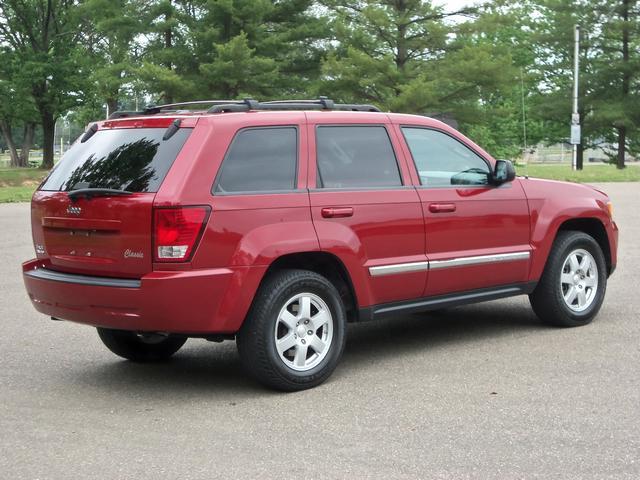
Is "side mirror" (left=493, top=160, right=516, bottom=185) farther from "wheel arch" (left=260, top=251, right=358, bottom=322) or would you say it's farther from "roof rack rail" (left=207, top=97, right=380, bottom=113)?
"wheel arch" (left=260, top=251, right=358, bottom=322)


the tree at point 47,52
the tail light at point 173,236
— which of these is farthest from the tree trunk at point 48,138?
the tail light at point 173,236

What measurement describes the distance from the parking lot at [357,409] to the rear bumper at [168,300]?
484mm

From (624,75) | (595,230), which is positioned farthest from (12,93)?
(595,230)

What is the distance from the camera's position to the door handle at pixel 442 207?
6816 millimetres

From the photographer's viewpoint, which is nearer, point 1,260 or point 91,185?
point 91,185

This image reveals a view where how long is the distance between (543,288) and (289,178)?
259 centimetres

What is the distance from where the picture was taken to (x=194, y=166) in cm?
573

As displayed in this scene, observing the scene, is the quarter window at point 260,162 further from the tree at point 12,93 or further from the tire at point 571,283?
the tree at point 12,93

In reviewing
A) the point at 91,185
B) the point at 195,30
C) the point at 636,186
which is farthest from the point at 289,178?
the point at 195,30

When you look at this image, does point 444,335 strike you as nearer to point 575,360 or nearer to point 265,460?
point 575,360

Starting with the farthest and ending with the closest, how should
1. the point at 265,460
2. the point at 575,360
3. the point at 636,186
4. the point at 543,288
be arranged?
the point at 636,186 < the point at 543,288 < the point at 575,360 < the point at 265,460

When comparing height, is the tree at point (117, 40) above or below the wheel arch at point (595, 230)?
above

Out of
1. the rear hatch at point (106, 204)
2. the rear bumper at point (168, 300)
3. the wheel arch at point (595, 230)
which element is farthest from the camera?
the wheel arch at point (595, 230)

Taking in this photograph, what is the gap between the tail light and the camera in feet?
18.4
